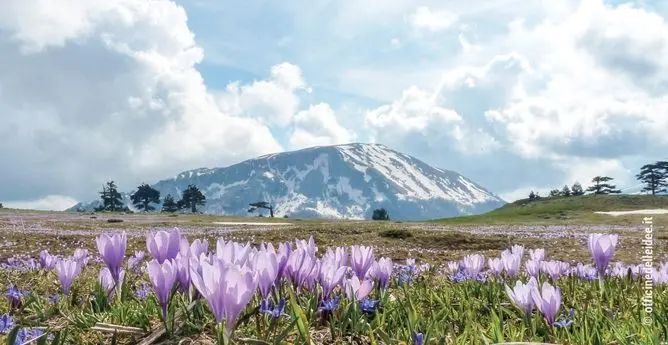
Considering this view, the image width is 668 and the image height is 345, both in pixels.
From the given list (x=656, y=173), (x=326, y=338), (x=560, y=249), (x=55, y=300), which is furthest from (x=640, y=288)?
(x=656, y=173)

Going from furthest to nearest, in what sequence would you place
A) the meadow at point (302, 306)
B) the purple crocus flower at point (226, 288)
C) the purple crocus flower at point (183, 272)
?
1. the purple crocus flower at point (183, 272)
2. the meadow at point (302, 306)
3. the purple crocus flower at point (226, 288)

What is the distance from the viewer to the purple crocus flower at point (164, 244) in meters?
2.71

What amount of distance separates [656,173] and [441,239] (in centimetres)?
12764

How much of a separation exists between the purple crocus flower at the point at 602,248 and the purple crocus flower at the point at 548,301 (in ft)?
4.48

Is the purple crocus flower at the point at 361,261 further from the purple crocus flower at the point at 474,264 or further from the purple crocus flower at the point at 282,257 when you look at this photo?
the purple crocus flower at the point at 474,264

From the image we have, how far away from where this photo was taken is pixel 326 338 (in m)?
2.34

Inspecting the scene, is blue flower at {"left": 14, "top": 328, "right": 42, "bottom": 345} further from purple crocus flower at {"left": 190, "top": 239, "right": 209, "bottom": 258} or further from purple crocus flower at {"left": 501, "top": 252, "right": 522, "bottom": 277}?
purple crocus flower at {"left": 501, "top": 252, "right": 522, "bottom": 277}

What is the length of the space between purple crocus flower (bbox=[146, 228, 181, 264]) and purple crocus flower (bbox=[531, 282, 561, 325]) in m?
1.67

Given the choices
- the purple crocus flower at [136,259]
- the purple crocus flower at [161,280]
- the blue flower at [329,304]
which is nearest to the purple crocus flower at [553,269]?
the blue flower at [329,304]

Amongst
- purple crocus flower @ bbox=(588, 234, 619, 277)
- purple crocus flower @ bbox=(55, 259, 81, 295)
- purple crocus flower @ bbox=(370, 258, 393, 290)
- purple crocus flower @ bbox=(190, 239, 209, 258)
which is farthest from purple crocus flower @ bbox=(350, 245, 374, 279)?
purple crocus flower @ bbox=(55, 259, 81, 295)

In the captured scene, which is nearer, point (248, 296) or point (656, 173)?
point (248, 296)

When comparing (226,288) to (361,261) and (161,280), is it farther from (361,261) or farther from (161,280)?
(361,261)

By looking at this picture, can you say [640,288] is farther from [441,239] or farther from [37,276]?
[441,239]

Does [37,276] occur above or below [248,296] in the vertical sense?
below
